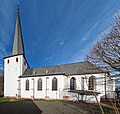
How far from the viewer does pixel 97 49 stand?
963 cm

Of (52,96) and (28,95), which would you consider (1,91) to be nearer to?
(28,95)

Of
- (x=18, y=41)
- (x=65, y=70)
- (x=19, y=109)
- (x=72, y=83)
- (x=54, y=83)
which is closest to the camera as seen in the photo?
(x=19, y=109)

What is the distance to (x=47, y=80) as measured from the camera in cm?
2689

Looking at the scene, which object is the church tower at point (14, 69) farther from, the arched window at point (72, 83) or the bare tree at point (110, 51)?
the bare tree at point (110, 51)

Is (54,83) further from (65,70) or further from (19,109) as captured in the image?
(19,109)

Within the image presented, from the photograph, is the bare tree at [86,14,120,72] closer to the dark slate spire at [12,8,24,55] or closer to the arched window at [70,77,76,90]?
the arched window at [70,77,76,90]

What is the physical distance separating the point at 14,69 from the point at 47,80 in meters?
9.62

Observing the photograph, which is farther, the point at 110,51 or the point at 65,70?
the point at 65,70

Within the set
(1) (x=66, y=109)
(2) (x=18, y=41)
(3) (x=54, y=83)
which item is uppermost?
(2) (x=18, y=41)

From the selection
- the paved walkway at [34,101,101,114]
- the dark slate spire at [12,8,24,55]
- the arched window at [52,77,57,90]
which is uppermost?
the dark slate spire at [12,8,24,55]

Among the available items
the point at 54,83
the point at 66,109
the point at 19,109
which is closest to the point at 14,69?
the point at 54,83

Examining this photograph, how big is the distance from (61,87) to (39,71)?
7764 millimetres

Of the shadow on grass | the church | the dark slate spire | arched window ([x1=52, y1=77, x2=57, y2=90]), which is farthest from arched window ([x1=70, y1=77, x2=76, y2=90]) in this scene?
the dark slate spire

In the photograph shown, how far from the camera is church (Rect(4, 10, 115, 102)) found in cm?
2240
